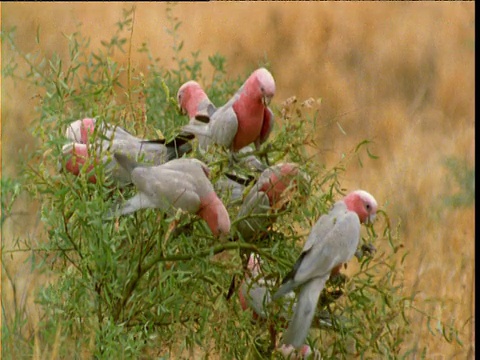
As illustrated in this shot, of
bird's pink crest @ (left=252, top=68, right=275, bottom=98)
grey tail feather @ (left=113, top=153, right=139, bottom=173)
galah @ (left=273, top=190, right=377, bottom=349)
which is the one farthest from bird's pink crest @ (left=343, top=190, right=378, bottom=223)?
grey tail feather @ (left=113, top=153, right=139, bottom=173)

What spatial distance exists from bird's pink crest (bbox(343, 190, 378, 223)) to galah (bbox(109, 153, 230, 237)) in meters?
0.22

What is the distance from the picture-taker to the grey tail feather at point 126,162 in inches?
67.5

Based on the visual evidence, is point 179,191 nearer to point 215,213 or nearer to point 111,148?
point 215,213

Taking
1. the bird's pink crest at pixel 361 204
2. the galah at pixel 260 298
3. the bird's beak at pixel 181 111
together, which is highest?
the bird's pink crest at pixel 361 204

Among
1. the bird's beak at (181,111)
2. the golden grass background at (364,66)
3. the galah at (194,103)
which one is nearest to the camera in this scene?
the galah at (194,103)

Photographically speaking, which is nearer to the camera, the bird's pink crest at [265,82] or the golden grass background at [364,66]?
the bird's pink crest at [265,82]

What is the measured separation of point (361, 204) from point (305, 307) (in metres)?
0.20

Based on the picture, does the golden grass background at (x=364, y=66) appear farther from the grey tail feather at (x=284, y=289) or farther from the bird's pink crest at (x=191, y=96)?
the grey tail feather at (x=284, y=289)

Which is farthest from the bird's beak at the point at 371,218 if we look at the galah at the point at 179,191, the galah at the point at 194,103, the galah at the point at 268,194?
the galah at the point at 194,103

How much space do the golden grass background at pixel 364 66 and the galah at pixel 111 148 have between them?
5.29 ft

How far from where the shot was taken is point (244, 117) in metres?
1.83

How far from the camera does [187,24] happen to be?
4.85 m

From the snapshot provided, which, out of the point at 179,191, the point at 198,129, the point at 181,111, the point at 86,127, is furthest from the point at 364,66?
the point at 179,191

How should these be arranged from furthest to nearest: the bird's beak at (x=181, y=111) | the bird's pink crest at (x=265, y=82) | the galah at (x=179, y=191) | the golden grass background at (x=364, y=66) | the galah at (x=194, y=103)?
the golden grass background at (x=364, y=66) → the bird's beak at (x=181, y=111) → the galah at (x=194, y=103) → the bird's pink crest at (x=265, y=82) → the galah at (x=179, y=191)
